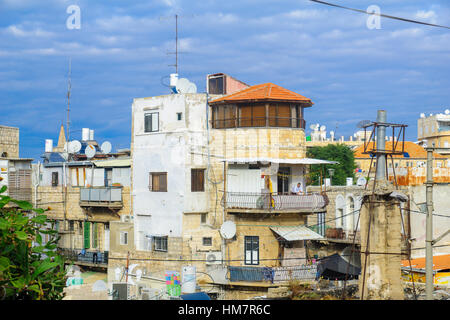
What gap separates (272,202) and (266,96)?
613 cm

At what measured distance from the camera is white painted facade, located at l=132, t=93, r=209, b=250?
3078cm

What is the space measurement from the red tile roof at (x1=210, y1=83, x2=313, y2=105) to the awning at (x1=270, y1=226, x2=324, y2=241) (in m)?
7.47

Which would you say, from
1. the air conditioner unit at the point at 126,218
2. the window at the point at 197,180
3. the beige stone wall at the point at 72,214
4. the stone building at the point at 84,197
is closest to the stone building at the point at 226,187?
the window at the point at 197,180

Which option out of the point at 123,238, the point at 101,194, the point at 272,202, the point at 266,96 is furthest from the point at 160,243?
the point at 266,96

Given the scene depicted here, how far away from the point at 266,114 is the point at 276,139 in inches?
62.2

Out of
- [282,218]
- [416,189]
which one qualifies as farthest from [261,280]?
[416,189]

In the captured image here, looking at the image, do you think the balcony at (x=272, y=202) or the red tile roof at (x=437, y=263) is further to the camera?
the red tile roof at (x=437, y=263)

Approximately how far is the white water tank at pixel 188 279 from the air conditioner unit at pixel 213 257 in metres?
1.79

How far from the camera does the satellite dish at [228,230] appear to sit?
2906 cm

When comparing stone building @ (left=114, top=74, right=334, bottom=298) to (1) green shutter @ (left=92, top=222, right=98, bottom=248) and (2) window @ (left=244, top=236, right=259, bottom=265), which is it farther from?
(1) green shutter @ (left=92, top=222, right=98, bottom=248)

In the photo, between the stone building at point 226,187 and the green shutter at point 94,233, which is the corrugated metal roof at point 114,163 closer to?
the stone building at point 226,187

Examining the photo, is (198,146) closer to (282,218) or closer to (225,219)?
(225,219)

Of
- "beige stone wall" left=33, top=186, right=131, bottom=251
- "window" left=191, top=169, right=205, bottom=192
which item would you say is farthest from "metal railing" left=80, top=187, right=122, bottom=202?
"window" left=191, top=169, right=205, bottom=192

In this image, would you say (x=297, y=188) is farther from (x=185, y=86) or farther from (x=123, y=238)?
(x=123, y=238)
